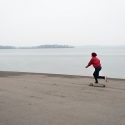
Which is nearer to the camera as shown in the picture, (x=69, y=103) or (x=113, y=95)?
(x=69, y=103)

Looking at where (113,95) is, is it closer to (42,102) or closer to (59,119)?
(42,102)

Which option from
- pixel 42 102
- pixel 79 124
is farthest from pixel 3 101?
pixel 79 124

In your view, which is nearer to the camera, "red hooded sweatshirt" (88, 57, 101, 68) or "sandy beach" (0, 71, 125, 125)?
"sandy beach" (0, 71, 125, 125)

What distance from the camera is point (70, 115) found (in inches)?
348

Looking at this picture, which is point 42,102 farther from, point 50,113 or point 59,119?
point 59,119

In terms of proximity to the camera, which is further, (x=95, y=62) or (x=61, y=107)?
(x=95, y=62)

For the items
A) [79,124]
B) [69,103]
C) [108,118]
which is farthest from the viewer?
[69,103]

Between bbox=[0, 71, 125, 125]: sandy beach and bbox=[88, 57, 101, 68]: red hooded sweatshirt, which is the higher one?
bbox=[88, 57, 101, 68]: red hooded sweatshirt

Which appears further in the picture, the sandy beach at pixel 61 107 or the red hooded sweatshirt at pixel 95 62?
the red hooded sweatshirt at pixel 95 62

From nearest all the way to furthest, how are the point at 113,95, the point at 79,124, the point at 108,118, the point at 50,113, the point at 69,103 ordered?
the point at 79,124
the point at 108,118
the point at 50,113
the point at 69,103
the point at 113,95

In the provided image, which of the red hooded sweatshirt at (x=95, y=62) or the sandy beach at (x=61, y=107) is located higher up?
the red hooded sweatshirt at (x=95, y=62)

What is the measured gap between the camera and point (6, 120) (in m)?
8.24

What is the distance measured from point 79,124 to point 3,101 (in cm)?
369

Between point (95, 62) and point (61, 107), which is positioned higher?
point (95, 62)
